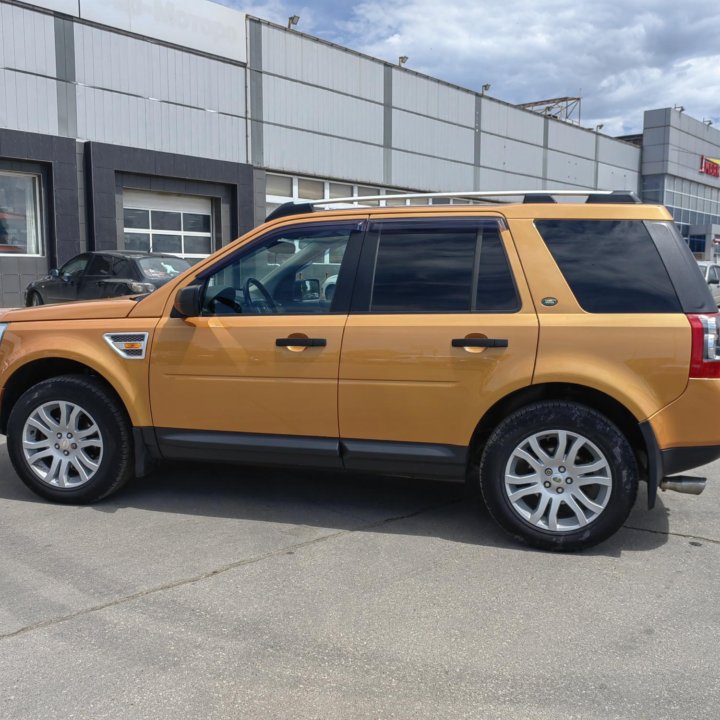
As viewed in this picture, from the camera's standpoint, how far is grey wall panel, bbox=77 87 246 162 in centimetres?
1838

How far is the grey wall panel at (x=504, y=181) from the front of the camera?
98.2ft

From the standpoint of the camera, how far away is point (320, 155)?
77.4 ft

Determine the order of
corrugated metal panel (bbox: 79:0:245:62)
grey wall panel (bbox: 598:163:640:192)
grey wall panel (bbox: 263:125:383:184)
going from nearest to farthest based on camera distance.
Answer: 1. corrugated metal panel (bbox: 79:0:245:62)
2. grey wall panel (bbox: 263:125:383:184)
3. grey wall panel (bbox: 598:163:640:192)

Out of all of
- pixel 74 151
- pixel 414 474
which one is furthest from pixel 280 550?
pixel 74 151

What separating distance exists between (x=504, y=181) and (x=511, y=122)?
256 centimetres

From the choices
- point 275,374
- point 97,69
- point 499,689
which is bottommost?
point 499,689

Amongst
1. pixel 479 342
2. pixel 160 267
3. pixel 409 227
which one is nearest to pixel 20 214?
pixel 160 267

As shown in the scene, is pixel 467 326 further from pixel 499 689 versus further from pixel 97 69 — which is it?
pixel 97 69

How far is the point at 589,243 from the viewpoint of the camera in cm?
401

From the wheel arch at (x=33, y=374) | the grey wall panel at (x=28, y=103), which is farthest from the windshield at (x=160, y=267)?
the wheel arch at (x=33, y=374)

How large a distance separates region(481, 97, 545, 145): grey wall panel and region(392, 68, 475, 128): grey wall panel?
1018 mm

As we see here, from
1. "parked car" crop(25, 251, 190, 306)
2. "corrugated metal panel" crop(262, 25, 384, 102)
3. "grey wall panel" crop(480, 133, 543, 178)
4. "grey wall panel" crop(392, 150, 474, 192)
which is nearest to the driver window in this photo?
"parked car" crop(25, 251, 190, 306)

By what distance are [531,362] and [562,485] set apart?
2.33 ft

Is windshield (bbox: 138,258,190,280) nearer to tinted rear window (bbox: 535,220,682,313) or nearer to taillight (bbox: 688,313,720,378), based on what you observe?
tinted rear window (bbox: 535,220,682,313)
